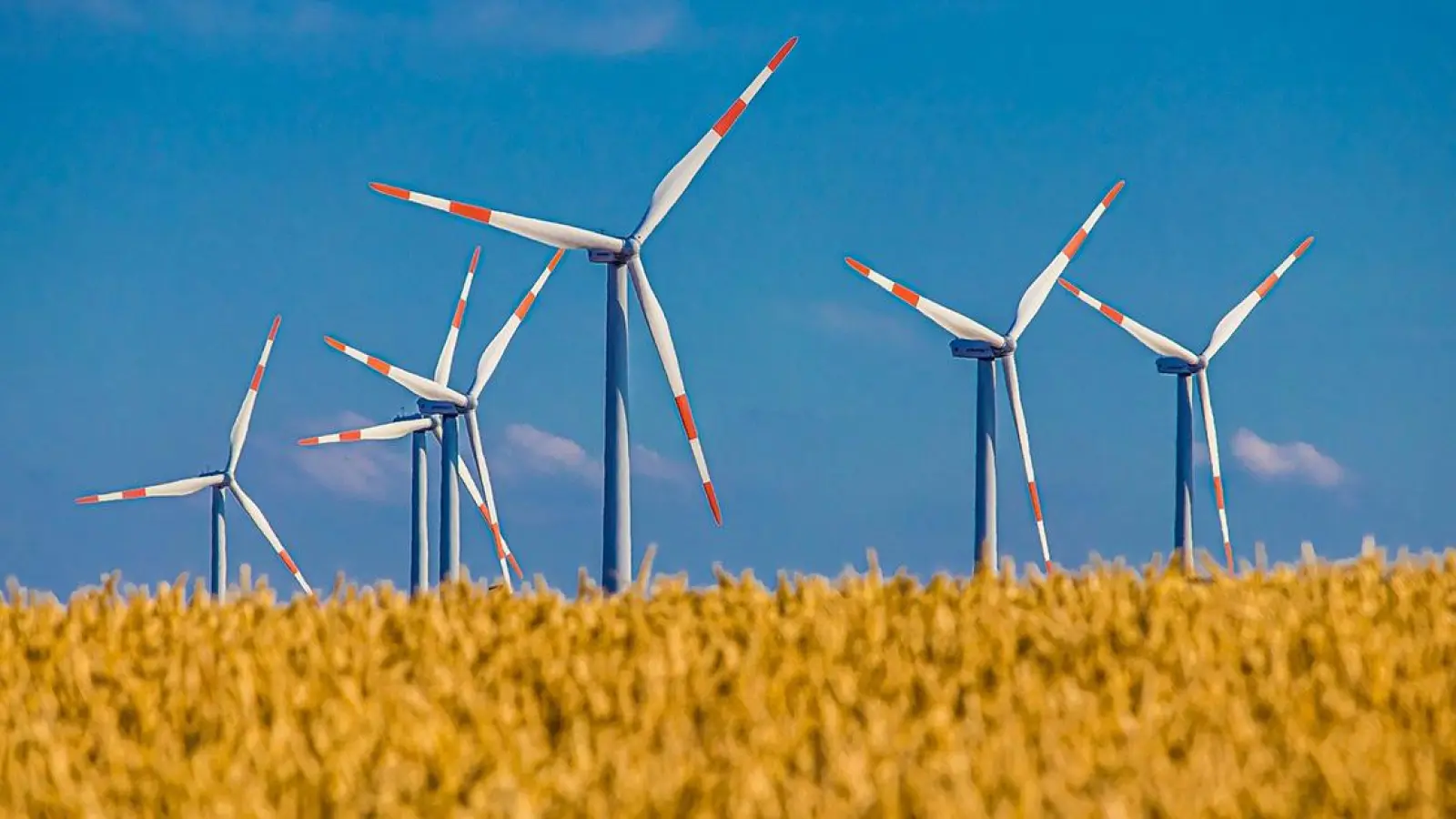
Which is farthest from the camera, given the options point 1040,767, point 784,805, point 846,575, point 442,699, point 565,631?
point 846,575

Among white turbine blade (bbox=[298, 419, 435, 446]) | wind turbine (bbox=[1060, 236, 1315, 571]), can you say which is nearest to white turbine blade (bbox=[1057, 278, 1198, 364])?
wind turbine (bbox=[1060, 236, 1315, 571])

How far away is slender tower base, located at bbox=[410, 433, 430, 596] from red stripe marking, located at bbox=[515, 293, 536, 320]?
805 centimetres

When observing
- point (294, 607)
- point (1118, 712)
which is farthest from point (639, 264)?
point (1118, 712)

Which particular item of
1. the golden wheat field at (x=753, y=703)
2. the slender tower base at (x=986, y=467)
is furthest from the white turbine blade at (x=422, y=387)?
the golden wheat field at (x=753, y=703)

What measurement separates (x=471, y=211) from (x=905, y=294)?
43.9ft

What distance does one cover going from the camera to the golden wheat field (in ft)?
24.7

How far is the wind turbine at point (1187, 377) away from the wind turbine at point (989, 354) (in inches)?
123

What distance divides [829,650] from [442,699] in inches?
94.4

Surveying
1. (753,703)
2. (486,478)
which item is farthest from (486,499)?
(753,703)

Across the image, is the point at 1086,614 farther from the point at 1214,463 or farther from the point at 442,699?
the point at 1214,463

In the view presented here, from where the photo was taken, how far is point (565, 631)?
36.2 feet

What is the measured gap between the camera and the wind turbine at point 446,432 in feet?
126

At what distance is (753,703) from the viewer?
8844mm

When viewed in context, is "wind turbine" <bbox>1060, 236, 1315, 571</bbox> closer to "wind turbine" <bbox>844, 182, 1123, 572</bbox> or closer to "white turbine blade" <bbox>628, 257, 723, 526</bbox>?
"wind turbine" <bbox>844, 182, 1123, 572</bbox>
